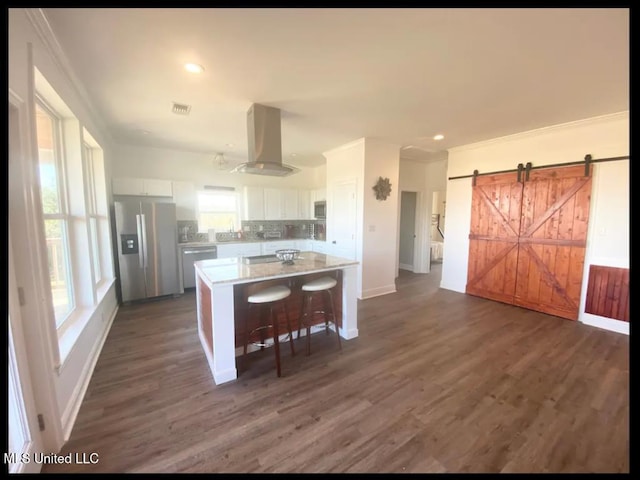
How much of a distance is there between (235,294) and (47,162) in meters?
2.05

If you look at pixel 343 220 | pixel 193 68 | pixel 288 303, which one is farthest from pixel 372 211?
pixel 193 68

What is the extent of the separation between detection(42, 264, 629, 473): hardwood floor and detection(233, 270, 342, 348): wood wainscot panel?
0.84 ft

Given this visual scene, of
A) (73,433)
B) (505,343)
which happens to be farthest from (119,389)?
(505,343)

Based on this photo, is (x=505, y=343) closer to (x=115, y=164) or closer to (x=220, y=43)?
(x=220, y=43)

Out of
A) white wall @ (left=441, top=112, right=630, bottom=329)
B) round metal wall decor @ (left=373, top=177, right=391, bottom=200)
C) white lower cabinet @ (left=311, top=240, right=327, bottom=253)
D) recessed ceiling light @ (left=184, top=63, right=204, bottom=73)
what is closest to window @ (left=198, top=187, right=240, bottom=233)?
white lower cabinet @ (left=311, top=240, right=327, bottom=253)

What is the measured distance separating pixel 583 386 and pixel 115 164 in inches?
262

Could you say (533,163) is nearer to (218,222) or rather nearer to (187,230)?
(218,222)

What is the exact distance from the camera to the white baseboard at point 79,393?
182 cm

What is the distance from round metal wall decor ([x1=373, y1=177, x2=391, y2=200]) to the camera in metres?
4.46

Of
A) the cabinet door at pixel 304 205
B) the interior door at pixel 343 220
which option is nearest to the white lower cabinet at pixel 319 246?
the interior door at pixel 343 220

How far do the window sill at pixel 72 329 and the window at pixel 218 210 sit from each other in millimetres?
2554

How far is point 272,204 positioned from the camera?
19.6 feet

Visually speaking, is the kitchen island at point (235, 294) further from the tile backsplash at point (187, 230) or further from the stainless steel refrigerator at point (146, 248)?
the tile backsplash at point (187, 230)

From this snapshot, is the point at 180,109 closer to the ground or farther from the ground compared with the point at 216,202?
farther from the ground
